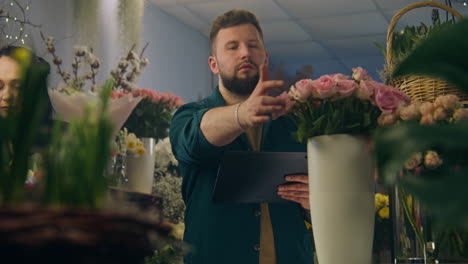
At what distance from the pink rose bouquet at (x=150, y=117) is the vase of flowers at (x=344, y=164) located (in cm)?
92

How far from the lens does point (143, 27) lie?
4.23m

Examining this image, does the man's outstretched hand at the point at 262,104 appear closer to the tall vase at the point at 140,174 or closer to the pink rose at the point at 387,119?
the pink rose at the point at 387,119

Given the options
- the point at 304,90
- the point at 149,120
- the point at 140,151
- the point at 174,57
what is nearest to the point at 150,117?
the point at 149,120

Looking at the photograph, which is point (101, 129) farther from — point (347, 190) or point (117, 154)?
point (117, 154)

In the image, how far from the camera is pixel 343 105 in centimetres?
104

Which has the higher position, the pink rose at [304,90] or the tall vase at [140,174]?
the pink rose at [304,90]

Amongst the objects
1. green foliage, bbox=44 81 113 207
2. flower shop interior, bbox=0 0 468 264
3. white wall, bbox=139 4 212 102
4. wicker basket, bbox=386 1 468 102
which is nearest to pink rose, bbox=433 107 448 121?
flower shop interior, bbox=0 0 468 264

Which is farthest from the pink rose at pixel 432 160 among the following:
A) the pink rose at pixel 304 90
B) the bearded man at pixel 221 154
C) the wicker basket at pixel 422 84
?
the wicker basket at pixel 422 84

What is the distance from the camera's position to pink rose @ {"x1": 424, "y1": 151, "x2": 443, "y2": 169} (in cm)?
96

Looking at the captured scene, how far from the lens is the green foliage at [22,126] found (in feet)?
1.39

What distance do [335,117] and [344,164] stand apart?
0.28 feet

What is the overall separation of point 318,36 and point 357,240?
438 centimetres

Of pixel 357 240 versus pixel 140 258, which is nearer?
pixel 140 258

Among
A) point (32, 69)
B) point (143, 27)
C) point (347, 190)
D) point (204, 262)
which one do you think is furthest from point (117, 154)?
point (143, 27)
